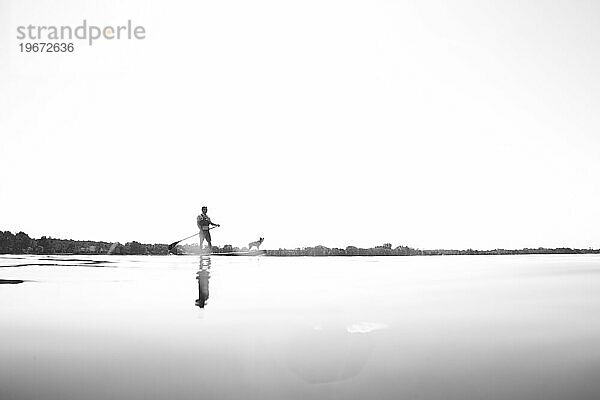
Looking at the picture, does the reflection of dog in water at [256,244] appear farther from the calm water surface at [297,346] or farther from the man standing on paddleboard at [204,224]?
the calm water surface at [297,346]

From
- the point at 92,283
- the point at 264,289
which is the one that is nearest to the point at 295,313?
the point at 264,289

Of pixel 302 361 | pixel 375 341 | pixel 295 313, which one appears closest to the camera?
pixel 302 361

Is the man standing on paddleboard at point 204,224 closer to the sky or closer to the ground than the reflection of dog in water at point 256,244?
A: closer to the sky

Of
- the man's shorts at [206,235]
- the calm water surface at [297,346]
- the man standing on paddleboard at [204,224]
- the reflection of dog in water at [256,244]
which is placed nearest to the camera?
the calm water surface at [297,346]

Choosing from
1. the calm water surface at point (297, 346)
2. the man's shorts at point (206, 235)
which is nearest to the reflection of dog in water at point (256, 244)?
the man's shorts at point (206, 235)

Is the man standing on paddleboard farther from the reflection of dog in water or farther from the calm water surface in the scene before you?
the calm water surface

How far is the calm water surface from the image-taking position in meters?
6.10

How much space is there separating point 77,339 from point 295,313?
4.92 meters

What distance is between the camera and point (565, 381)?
6.34m

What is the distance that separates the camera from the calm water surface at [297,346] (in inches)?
240

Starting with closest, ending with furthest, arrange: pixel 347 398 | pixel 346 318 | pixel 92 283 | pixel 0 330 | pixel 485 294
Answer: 1. pixel 347 398
2. pixel 0 330
3. pixel 346 318
4. pixel 485 294
5. pixel 92 283

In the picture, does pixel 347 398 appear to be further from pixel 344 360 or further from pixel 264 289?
pixel 264 289

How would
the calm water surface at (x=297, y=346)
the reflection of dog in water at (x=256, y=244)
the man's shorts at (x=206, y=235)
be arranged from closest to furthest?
the calm water surface at (x=297, y=346)
the man's shorts at (x=206, y=235)
the reflection of dog in water at (x=256, y=244)

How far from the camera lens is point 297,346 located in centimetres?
848
